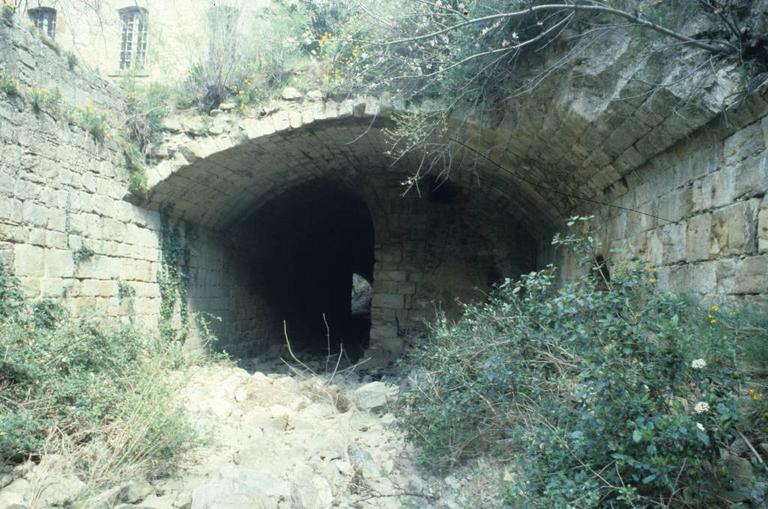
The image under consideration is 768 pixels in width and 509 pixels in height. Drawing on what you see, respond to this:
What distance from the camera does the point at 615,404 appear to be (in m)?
2.71

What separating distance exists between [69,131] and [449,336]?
4268 mm

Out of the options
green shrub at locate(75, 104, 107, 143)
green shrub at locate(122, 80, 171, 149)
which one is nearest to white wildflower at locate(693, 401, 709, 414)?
green shrub at locate(75, 104, 107, 143)

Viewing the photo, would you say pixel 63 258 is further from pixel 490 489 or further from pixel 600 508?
pixel 600 508

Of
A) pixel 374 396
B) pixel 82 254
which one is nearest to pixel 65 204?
pixel 82 254

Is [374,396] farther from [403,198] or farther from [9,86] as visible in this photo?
[403,198]

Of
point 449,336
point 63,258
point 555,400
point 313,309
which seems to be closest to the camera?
point 555,400

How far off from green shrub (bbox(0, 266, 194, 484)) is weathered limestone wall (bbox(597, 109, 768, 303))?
360 cm

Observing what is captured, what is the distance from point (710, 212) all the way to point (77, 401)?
484 centimetres

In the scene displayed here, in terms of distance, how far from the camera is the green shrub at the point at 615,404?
2.51 metres

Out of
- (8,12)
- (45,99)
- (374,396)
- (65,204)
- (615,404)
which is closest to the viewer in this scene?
(615,404)

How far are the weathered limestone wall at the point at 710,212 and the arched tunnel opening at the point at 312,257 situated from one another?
573cm

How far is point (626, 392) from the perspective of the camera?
270 cm

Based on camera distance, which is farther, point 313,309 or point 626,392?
point 313,309

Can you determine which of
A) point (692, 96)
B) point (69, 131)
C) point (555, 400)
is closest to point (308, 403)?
point (555, 400)
